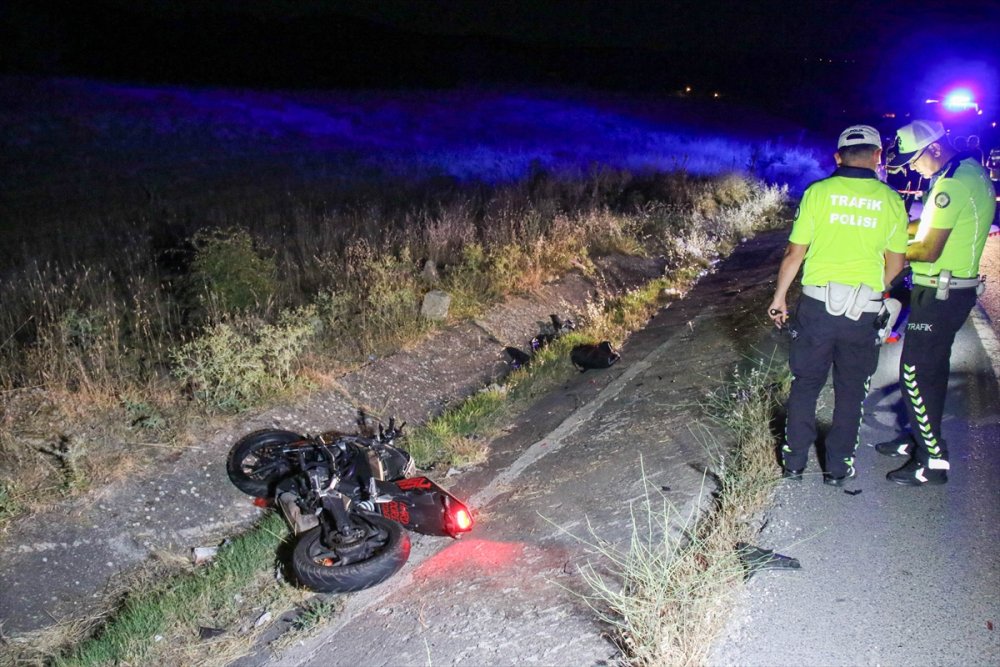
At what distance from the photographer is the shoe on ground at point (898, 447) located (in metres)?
4.58

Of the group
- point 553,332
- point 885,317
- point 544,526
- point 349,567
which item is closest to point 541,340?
point 553,332

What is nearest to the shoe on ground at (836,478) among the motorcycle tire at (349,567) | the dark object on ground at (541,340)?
the motorcycle tire at (349,567)

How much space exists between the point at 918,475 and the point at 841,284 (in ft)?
3.99

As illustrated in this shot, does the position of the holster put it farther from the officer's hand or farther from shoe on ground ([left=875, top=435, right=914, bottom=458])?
shoe on ground ([left=875, top=435, right=914, bottom=458])

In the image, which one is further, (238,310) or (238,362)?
(238,310)

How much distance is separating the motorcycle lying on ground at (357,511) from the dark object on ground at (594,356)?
123 inches

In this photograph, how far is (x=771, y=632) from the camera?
2.99 metres

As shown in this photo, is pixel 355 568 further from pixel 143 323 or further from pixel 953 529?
pixel 143 323

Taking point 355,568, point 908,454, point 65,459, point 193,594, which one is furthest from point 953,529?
point 65,459

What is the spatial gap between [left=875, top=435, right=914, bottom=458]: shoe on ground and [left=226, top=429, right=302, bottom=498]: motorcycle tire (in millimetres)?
3908

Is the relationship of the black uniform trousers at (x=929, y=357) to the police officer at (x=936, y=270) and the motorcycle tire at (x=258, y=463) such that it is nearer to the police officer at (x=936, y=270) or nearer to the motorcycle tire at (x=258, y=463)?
the police officer at (x=936, y=270)

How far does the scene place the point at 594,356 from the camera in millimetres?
7574

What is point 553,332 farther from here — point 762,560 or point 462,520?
point 762,560

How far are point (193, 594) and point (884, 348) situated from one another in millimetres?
5907
